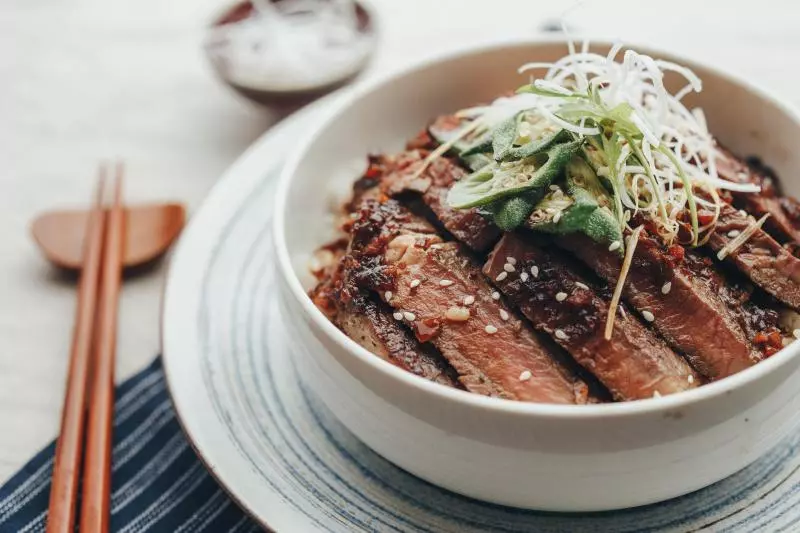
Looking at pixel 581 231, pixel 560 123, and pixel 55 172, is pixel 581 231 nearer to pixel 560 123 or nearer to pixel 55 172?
pixel 560 123

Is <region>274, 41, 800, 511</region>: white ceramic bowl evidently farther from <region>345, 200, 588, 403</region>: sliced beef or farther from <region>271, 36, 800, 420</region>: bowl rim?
<region>345, 200, 588, 403</region>: sliced beef

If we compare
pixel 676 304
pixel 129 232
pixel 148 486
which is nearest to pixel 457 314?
pixel 676 304

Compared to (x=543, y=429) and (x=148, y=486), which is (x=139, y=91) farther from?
(x=543, y=429)

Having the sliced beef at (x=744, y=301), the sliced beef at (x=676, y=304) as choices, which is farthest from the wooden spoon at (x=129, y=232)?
the sliced beef at (x=744, y=301)

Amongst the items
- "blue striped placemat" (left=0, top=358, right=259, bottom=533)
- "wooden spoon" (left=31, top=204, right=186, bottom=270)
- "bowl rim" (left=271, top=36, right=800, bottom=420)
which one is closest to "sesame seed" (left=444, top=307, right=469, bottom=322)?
"bowl rim" (left=271, top=36, right=800, bottom=420)

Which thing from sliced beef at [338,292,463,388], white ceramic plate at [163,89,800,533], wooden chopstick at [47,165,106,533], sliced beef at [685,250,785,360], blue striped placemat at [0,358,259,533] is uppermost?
sliced beef at [685,250,785,360]

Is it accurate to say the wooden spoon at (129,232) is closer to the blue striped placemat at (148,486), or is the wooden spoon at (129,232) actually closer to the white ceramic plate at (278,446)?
the white ceramic plate at (278,446)
